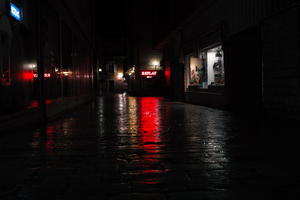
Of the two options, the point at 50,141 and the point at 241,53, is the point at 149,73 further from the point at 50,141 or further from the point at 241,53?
the point at 50,141

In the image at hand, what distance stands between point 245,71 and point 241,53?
2.48 ft

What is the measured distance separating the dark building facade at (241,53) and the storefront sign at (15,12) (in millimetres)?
6974

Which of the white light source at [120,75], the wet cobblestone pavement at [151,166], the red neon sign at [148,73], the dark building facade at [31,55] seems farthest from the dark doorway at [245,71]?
the white light source at [120,75]

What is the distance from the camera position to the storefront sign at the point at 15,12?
7736 millimetres

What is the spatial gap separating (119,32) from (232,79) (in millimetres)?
47320

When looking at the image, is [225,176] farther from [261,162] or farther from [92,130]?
[92,130]

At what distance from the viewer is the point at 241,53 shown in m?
13.9

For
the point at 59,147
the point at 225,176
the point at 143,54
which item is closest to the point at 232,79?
the point at 59,147

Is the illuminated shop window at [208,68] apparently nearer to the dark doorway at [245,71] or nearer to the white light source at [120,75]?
the dark doorway at [245,71]

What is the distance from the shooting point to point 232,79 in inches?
566

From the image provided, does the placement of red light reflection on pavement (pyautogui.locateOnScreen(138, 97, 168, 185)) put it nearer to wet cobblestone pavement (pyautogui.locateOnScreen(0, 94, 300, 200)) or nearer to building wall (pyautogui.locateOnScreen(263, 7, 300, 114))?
wet cobblestone pavement (pyautogui.locateOnScreen(0, 94, 300, 200))

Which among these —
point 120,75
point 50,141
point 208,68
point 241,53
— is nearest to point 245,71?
point 241,53

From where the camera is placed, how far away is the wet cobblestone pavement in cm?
344

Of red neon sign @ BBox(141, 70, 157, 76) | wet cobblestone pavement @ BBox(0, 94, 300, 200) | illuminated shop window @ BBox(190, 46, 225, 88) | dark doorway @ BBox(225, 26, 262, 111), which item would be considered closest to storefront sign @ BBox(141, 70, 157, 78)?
red neon sign @ BBox(141, 70, 157, 76)
